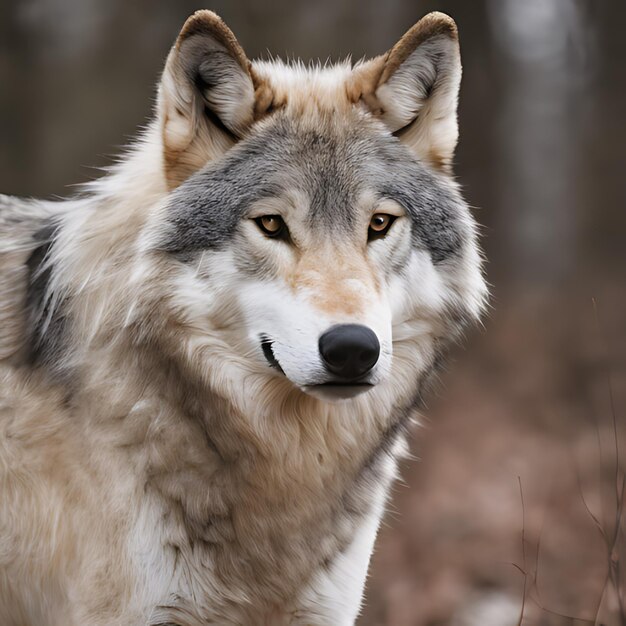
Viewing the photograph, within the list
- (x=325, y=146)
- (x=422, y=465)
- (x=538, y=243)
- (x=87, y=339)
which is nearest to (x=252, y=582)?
(x=87, y=339)

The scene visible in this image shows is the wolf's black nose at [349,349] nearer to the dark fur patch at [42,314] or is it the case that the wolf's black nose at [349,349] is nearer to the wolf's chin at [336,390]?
the wolf's chin at [336,390]

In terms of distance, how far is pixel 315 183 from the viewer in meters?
2.84

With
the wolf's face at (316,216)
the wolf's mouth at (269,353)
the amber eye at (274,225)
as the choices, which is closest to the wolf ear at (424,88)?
the wolf's face at (316,216)

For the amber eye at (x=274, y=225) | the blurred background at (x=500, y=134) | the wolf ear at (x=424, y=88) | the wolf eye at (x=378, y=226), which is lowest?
the blurred background at (x=500, y=134)

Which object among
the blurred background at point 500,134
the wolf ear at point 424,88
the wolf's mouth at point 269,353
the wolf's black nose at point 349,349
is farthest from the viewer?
the blurred background at point 500,134

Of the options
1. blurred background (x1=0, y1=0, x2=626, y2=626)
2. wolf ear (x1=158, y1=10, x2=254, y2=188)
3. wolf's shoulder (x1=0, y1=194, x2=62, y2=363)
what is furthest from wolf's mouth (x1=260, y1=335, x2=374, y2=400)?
blurred background (x1=0, y1=0, x2=626, y2=626)

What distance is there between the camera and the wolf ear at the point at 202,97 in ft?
9.37

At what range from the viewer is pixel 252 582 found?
301 cm

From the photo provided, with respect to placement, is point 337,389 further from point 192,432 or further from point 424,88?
point 424,88

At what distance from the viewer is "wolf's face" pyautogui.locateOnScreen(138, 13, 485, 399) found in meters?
2.65

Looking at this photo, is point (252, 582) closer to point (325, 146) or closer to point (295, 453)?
point (295, 453)

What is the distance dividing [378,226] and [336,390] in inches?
23.5

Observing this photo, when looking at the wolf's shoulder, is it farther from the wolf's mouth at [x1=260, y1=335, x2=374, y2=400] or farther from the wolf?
the wolf's mouth at [x1=260, y1=335, x2=374, y2=400]

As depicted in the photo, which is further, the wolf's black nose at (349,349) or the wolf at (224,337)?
the wolf at (224,337)
